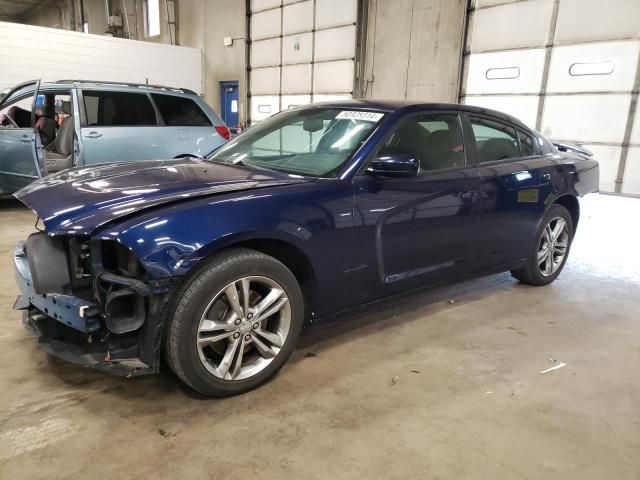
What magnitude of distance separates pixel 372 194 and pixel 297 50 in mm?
9619

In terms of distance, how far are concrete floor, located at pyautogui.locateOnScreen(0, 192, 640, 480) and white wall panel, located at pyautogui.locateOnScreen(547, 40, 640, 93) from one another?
4.74 meters

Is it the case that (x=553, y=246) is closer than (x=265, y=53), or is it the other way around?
(x=553, y=246)

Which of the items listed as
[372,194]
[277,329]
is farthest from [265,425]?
[372,194]

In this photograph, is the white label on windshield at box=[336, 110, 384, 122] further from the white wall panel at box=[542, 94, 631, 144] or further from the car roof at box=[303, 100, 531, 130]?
the white wall panel at box=[542, 94, 631, 144]

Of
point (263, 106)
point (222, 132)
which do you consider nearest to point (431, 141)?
point (222, 132)

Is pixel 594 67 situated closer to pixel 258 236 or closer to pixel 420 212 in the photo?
pixel 420 212

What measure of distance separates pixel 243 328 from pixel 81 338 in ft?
2.33

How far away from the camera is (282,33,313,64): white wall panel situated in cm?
1080

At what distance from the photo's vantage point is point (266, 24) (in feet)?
38.9

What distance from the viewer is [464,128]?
306 centimetres

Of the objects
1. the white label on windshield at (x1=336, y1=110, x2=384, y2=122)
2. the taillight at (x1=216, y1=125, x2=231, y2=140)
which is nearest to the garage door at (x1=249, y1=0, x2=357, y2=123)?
the taillight at (x1=216, y1=125, x2=231, y2=140)

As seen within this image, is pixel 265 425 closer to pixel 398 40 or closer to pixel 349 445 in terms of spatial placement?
pixel 349 445

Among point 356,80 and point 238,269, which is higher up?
point 356,80

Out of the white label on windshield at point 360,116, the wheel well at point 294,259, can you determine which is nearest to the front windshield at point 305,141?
the white label on windshield at point 360,116
